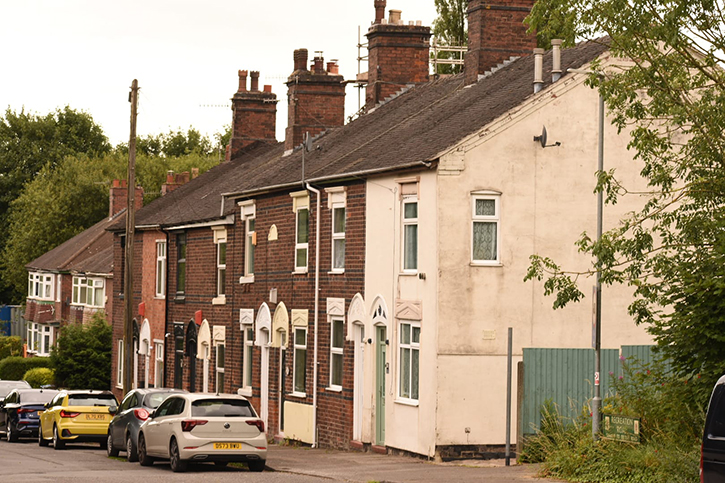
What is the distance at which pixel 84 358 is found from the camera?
51.0 metres

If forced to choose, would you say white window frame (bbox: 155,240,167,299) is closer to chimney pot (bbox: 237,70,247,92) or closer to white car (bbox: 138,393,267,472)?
chimney pot (bbox: 237,70,247,92)

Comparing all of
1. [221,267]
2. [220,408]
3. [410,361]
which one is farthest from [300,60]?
[220,408]

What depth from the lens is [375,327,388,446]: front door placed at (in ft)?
84.3

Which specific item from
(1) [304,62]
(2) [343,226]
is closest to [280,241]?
(2) [343,226]

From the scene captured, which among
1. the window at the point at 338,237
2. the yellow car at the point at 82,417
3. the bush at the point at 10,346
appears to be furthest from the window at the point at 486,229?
the bush at the point at 10,346

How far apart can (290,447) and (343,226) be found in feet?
19.1

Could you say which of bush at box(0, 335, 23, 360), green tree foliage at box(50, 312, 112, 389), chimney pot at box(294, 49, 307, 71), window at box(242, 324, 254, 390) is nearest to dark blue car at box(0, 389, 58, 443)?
window at box(242, 324, 254, 390)

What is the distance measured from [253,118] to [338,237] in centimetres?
1832

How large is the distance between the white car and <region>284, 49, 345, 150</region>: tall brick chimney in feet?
50.7

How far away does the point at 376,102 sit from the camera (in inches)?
1390

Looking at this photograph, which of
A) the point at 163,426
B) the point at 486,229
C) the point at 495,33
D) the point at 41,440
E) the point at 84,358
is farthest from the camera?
the point at 84,358

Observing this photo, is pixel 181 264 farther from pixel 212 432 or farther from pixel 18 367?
pixel 18 367

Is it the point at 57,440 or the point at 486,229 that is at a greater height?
the point at 486,229

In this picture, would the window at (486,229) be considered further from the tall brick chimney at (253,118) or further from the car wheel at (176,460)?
the tall brick chimney at (253,118)
